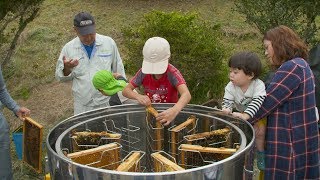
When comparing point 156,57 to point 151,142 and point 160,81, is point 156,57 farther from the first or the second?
point 151,142

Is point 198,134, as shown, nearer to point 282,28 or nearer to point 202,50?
point 282,28

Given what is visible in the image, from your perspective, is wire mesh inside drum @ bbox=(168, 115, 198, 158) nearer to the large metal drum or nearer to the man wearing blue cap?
the large metal drum

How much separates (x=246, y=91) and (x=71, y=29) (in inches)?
285

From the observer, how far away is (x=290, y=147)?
9.44ft

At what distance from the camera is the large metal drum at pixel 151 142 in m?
2.28

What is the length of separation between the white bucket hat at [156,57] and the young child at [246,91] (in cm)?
44

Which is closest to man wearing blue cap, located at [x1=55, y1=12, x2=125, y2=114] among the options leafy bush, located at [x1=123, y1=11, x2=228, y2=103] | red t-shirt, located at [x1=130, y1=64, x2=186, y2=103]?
red t-shirt, located at [x1=130, y1=64, x2=186, y2=103]

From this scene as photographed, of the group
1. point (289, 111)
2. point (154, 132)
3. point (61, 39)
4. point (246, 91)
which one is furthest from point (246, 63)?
point (61, 39)

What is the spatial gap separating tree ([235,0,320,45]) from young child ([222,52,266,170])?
3.29 m

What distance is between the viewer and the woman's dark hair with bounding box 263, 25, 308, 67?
110 inches

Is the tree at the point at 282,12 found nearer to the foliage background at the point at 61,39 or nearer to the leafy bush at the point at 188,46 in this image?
the foliage background at the point at 61,39

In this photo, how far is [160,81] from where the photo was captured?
317 cm

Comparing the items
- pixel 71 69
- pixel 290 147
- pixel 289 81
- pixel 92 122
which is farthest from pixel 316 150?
pixel 71 69

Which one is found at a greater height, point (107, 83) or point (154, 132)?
point (107, 83)
